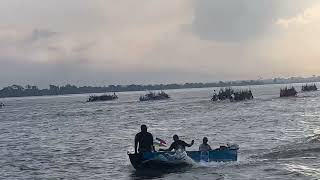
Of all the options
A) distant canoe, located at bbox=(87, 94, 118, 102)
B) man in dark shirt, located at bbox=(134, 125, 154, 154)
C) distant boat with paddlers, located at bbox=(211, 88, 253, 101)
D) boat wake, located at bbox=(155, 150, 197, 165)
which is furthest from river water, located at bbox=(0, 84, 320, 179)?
distant canoe, located at bbox=(87, 94, 118, 102)

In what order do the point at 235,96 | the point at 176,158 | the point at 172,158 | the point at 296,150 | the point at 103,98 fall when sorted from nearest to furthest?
the point at 172,158, the point at 176,158, the point at 296,150, the point at 235,96, the point at 103,98

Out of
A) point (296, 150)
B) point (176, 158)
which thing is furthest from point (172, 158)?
point (296, 150)

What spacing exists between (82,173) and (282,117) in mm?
34532

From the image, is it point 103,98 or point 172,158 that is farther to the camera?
point 103,98

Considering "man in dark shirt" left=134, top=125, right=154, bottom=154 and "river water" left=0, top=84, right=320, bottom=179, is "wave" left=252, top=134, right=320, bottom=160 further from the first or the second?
"man in dark shirt" left=134, top=125, right=154, bottom=154

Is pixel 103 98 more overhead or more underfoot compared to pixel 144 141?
more underfoot

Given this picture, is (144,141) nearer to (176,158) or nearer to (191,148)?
(176,158)

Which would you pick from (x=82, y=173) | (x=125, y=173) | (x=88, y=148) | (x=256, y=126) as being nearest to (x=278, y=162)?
(x=125, y=173)

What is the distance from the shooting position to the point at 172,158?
77.7 ft

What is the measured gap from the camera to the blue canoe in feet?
75.9

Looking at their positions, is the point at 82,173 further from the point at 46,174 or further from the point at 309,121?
the point at 309,121

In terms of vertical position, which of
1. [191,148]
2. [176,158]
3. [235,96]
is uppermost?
[235,96]

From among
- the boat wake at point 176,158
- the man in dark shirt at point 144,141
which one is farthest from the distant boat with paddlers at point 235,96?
→ the man in dark shirt at point 144,141

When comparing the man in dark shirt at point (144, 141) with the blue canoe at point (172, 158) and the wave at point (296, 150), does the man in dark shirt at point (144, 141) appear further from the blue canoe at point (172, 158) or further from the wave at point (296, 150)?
the wave at point (296, 150)
